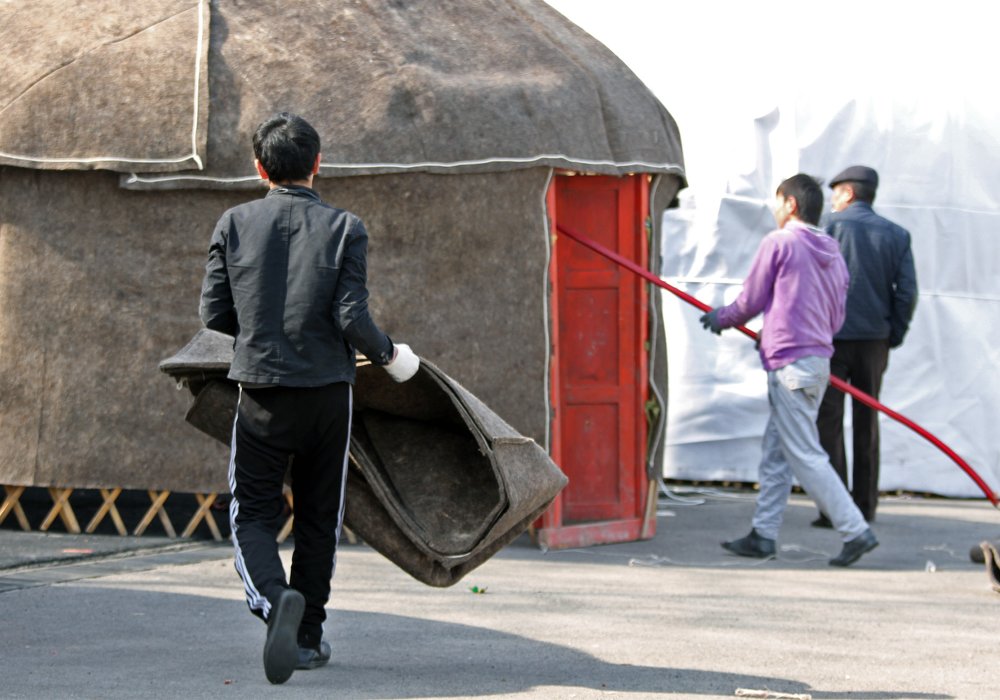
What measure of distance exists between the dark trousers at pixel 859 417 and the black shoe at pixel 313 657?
155 inches

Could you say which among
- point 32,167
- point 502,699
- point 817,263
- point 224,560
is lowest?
point 224,560

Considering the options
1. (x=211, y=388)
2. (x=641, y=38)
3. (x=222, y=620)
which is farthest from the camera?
(x=641, y=38)

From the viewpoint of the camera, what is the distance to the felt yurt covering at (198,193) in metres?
6.66

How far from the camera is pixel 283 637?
4035mm

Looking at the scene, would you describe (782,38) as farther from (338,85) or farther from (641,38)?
(338,85)

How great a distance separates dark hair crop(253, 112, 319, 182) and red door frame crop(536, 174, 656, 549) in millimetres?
2851

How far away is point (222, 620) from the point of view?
529cm

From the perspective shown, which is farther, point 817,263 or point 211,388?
point 817,263

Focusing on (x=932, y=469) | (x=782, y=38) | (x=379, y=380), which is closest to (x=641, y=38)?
(x=782, y=38)

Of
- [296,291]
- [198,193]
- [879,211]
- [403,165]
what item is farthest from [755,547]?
[296,291]

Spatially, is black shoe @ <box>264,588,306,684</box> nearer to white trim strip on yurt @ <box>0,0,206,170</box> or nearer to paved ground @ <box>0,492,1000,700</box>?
paved ground @ <box>0,492,1000,700</box>

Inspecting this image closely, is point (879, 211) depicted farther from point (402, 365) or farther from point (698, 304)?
point (402, 365)

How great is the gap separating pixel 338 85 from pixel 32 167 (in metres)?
1.28

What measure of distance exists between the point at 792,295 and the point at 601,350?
1.02 m
